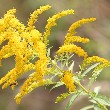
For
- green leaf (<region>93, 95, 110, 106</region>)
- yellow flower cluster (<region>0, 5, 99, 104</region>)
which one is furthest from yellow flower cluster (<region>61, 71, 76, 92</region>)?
green leaf (<region>93, 95, 110, 106</region>)

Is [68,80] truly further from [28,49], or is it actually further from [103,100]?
[103,100]

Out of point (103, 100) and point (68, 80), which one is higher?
point (68, 80)

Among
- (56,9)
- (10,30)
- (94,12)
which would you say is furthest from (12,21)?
(94,12)

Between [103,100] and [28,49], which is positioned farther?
[103,100]

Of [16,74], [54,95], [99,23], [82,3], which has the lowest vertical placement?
[16,74]

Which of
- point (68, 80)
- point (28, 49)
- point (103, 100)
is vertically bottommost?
point (103, 100)

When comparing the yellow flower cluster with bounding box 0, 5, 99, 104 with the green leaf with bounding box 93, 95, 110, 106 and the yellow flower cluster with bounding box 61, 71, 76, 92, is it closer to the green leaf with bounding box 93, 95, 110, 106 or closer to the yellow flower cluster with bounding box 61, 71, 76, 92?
the yellow flower cluster with bounding box 61, 71, 76, 92

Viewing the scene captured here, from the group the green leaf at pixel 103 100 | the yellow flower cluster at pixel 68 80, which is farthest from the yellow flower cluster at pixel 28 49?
the green leaf at pixel 103 100

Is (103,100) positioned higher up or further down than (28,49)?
further down

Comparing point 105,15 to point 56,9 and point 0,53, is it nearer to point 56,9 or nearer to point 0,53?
point 56,9

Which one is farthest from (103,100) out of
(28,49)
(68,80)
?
(28,49)

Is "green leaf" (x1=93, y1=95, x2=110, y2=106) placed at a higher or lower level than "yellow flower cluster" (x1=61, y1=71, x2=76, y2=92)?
lower
